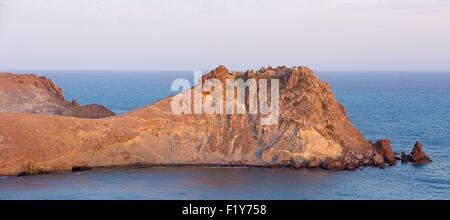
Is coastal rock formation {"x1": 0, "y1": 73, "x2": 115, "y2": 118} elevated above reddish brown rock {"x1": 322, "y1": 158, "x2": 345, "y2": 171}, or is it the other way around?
coastal rock formation {"x1": 0, "y1": 73, "x2": 115, "y2": 118}

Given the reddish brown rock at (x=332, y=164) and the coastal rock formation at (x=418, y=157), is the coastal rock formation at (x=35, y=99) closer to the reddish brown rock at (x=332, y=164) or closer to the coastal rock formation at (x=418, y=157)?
the reddish brown rock at (x=332, y=164)

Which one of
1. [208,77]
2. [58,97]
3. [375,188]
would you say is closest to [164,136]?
[208,77]

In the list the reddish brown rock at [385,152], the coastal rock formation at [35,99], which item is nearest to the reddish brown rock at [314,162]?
the reddish brown rock at [385,152]

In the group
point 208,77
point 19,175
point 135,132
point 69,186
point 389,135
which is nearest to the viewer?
point 69,186

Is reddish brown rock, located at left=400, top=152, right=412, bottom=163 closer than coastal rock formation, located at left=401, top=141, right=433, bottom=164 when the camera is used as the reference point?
No

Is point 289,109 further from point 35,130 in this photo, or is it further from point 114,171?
point 35,130

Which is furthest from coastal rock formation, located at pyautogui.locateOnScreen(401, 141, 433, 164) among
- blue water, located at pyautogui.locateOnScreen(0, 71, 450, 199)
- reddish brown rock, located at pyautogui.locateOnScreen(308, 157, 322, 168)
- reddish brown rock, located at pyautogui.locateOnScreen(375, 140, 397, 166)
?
Answer: reddish brown rock, located at pyautogui.locateOnScreen(308, 157, 322, 168)

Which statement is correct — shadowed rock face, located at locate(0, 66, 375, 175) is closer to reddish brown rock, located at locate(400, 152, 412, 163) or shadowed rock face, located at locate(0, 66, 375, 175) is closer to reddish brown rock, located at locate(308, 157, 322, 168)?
reddish brown rock, located at locate(308, 157, 322, 168)
